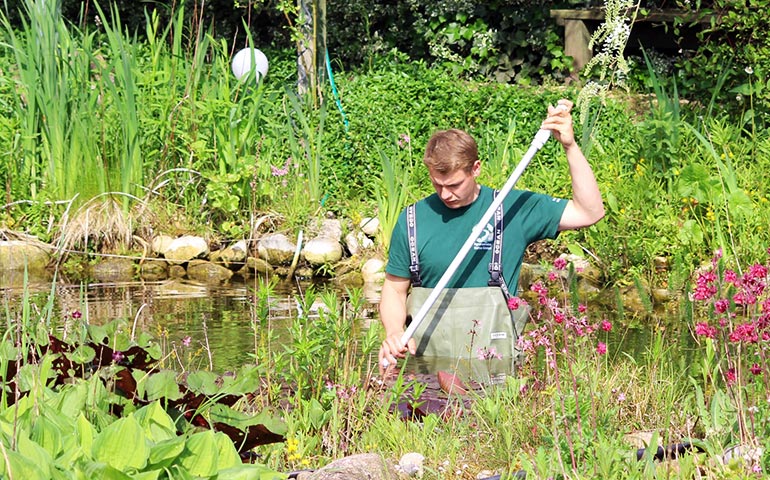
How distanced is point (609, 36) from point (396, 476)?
1849mm

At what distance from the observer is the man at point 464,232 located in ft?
16.1

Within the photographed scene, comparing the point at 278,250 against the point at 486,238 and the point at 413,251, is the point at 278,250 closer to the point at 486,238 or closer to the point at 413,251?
the point at 413,251

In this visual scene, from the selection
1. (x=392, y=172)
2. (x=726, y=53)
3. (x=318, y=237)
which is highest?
(x=726, y=53)

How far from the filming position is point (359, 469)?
3.41 metres

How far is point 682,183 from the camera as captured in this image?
8.08m

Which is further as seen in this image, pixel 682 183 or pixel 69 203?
pixel 69 203

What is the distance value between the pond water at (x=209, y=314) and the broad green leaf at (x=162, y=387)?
1975 mm

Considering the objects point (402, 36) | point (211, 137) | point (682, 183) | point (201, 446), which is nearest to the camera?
point (201, 446)

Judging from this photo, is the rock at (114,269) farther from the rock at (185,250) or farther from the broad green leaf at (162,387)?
the broad green leaf at (162,387)

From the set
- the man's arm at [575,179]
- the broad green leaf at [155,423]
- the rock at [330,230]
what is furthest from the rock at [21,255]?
the broad green leaf at [155,423]

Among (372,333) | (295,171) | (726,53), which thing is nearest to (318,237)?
(295,171)

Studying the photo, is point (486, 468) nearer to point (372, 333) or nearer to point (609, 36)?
point (372, 333)

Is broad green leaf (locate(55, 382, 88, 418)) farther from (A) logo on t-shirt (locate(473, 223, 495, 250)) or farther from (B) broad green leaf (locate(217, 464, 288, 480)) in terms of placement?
(A) logo on t-shirt (locate(473, 223, 495, 250))

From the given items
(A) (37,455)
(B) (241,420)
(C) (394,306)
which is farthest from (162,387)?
(C) (394,306)
